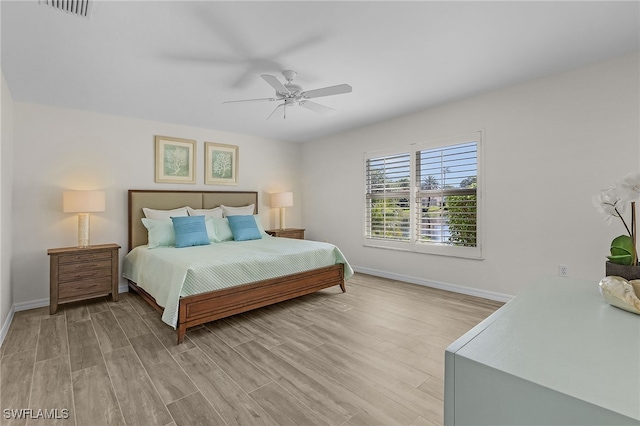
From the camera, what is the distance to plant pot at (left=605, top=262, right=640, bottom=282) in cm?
102

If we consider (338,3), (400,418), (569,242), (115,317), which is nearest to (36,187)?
(115,317)

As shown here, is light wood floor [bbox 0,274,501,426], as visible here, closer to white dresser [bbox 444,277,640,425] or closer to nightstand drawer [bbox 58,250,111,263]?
nightstand drawer [bbox 58,250,111,263]

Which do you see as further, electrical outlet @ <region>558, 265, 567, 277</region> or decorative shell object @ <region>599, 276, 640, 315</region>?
electrical outlet @ <region>558, 265, 567, 277</region>

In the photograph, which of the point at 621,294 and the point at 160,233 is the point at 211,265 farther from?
the point at 621,294

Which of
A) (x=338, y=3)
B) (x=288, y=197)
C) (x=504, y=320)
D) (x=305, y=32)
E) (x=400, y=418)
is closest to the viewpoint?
(x=504, y=320)

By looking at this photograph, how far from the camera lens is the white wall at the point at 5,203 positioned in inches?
105

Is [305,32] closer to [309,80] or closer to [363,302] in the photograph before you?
[309,80]

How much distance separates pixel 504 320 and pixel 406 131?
3.92 m

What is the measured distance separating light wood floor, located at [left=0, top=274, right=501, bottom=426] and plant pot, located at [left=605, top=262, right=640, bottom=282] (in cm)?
115

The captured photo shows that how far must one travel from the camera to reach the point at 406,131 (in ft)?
14.3

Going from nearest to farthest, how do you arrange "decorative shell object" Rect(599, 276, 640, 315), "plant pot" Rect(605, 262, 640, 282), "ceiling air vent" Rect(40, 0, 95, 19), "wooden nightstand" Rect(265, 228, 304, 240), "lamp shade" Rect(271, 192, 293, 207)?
"decorative shell object" Rect(599, 276, 640, 315)
"plant pot" Rect(605, 262, 640, 282)
"ceiling air vent" Rect(40, 0, 95, 19)
"wooden nightstand" Rect(265, 228, 304, 240)
"lamp shade" Rect(271, 192, 293, 207)

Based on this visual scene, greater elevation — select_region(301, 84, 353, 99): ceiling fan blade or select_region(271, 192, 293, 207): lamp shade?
select_region(301, 84, 353, 99): ceiling fan blade

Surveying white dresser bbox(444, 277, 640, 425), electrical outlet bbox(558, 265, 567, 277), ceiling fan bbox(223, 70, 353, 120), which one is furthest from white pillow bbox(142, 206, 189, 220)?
electrical outlet bbox(558, 265, 567, 277)

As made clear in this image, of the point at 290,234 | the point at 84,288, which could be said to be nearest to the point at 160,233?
the point at 84,288
